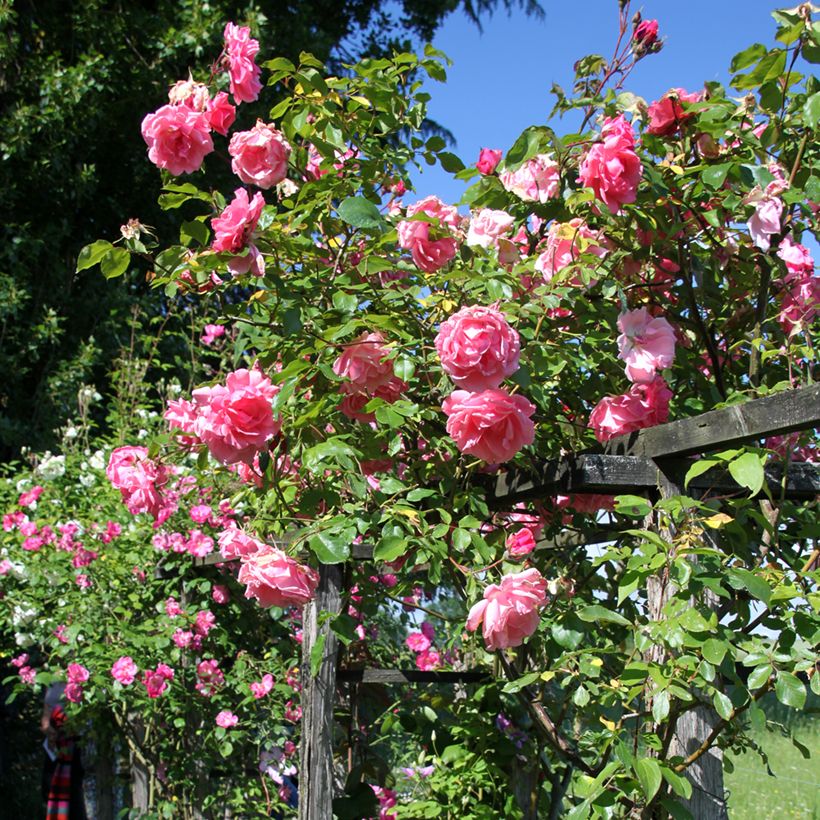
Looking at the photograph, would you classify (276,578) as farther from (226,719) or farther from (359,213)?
(226,719)

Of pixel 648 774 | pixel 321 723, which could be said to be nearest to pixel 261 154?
pixel 648 774

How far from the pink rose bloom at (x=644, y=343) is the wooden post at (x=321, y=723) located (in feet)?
4.25

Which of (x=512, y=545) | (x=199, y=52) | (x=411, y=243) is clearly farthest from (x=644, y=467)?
(x=199, y=52)

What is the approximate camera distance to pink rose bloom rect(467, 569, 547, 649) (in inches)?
61.2

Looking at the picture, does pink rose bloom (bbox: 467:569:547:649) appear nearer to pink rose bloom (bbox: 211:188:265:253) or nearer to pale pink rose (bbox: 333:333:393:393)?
pale pink rose (bbox: 333:333:393:393)

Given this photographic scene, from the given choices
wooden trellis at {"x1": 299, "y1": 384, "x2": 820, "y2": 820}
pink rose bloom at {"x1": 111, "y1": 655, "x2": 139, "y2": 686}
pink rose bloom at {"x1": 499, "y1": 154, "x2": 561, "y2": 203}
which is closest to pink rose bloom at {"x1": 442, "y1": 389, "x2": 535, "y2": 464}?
wooden trellis at {"x1": 299, "y1": 384, "x2": 820, "y2": 820}

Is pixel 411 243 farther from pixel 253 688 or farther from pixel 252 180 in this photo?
pixel 253 688

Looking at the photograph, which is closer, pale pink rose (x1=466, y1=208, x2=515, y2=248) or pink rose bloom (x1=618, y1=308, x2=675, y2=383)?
pink rose bloom (x1=618, y1=308, x2=675, y2=383)

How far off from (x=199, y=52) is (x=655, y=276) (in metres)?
7.18

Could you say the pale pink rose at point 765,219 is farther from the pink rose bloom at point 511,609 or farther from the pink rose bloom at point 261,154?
the pink rose bloom at point 261,154

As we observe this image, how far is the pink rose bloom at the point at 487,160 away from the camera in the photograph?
6.30ft

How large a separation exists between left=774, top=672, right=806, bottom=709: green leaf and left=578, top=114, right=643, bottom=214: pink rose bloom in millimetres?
758

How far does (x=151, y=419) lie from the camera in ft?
17.5

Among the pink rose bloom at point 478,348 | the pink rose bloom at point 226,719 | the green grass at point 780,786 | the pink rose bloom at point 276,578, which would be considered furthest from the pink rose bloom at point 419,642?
the pink rose bloom at point 478,348
